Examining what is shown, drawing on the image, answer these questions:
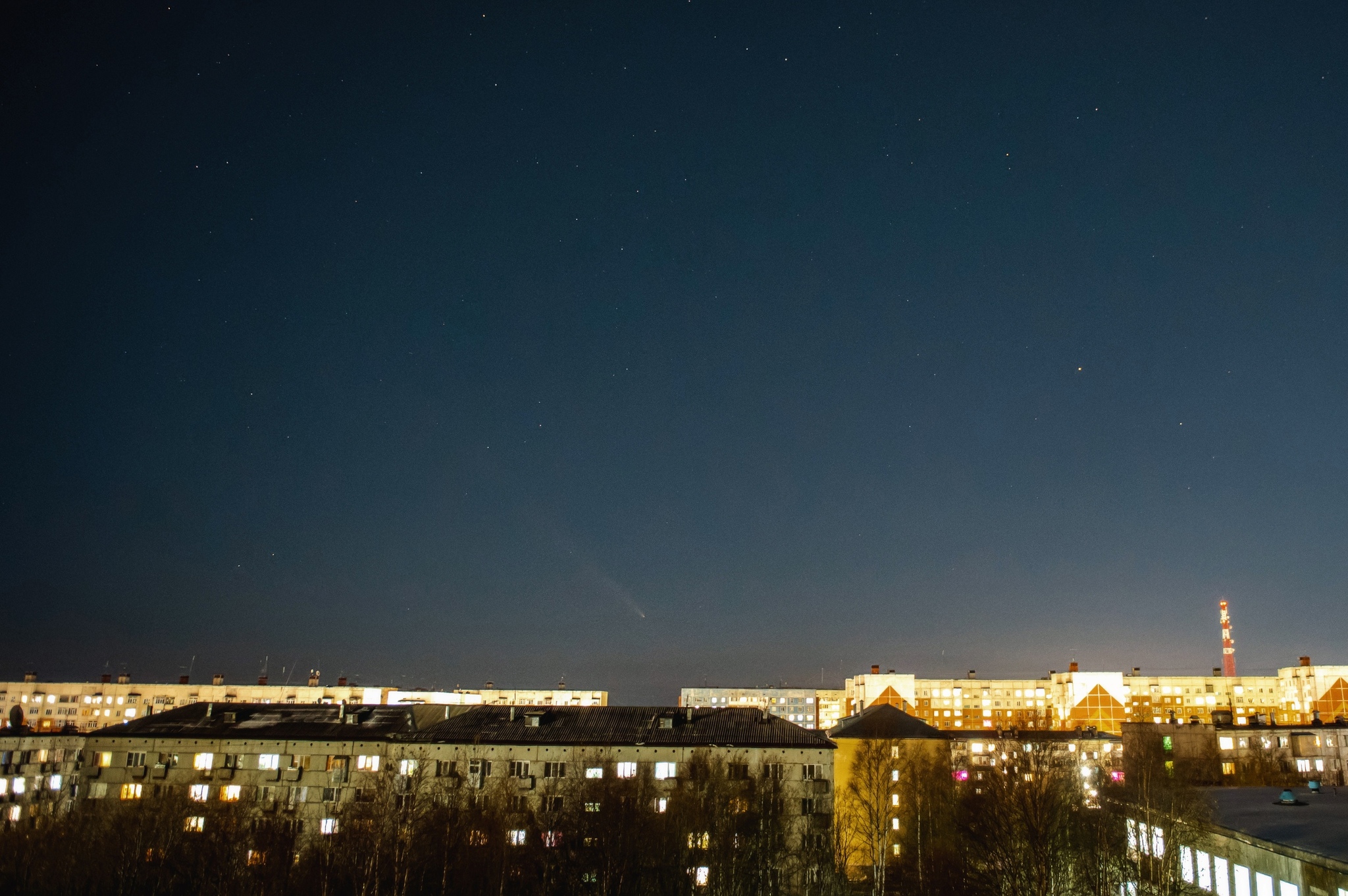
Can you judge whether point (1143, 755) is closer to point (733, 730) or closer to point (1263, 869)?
point (733, 730)

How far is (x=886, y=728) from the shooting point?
247ft

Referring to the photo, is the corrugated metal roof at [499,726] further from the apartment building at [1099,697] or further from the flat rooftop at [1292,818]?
the apartment building at [1099,697]

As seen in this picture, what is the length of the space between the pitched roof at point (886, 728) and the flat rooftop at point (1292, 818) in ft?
84.8

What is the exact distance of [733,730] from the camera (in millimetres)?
61844

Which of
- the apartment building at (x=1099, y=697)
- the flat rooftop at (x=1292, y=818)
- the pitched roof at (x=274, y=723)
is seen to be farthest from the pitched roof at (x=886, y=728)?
the apartment building at (x=1099, y=697)

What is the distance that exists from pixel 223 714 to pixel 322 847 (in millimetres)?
21673

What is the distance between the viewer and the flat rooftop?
1227 inches

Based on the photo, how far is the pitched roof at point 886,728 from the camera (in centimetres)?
7294

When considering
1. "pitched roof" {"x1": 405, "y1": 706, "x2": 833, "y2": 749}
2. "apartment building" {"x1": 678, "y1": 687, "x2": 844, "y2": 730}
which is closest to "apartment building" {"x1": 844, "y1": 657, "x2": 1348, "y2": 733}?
"apartment building" {"x1": 678, "y1": 687, "x2": 844, "y2": 730}

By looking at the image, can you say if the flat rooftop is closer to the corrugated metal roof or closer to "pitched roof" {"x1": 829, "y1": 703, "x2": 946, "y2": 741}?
the corrugated metal roof

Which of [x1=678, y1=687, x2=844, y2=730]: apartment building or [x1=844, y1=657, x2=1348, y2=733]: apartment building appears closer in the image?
[x1=844, y1=657, x2=1348, y2=733]: apartment building

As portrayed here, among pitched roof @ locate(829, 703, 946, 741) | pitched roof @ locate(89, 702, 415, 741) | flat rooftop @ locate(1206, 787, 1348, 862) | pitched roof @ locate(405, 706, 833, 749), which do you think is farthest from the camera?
pitched roof @ locate(829, 703, 946, 741)

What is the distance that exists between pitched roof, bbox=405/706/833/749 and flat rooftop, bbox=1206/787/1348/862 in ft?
74.1

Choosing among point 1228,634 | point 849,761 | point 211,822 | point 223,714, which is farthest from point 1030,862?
point 1228,634
